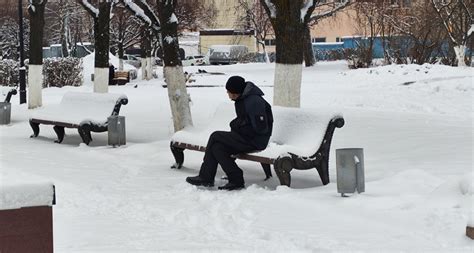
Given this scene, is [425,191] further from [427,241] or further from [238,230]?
[238,230]

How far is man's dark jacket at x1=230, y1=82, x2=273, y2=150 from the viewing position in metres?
7.68

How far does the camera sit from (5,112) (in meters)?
15.6

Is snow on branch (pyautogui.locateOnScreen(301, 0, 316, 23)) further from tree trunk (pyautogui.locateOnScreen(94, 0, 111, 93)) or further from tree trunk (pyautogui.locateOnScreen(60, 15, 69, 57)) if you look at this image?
tree trunk (pyautogui.locateOnScreen(60, 15, 69, 57))

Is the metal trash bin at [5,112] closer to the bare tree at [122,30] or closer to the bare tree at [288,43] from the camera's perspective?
the bare tree at [288,43]

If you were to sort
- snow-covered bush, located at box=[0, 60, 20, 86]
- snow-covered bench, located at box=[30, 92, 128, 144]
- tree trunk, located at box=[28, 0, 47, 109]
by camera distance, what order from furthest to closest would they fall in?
snow-covered bush, located at box=[0, 60, 20, 86] → tree trunk, located at box=[28, 0, 47, 109] → snow-covered bench, located at box=[30, 92, 128, 144]

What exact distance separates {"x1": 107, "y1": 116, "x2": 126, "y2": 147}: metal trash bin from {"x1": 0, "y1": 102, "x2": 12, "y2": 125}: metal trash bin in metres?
4.78

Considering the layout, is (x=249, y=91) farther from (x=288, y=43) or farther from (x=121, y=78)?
(x=121, y=78)

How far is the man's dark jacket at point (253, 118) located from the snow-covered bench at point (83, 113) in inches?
181

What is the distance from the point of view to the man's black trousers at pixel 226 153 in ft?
25.5

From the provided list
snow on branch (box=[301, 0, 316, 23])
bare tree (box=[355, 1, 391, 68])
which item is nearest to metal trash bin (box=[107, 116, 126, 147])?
snow on branch (box=[301, 0, 316, 23])

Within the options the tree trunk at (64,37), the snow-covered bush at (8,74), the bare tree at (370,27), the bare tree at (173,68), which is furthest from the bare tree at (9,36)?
the bare tree at (173,68)

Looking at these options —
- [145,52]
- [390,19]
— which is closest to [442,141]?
[390,19]

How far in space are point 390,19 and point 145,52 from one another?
13509 mm

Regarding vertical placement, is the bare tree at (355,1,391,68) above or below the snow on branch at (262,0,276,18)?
above
